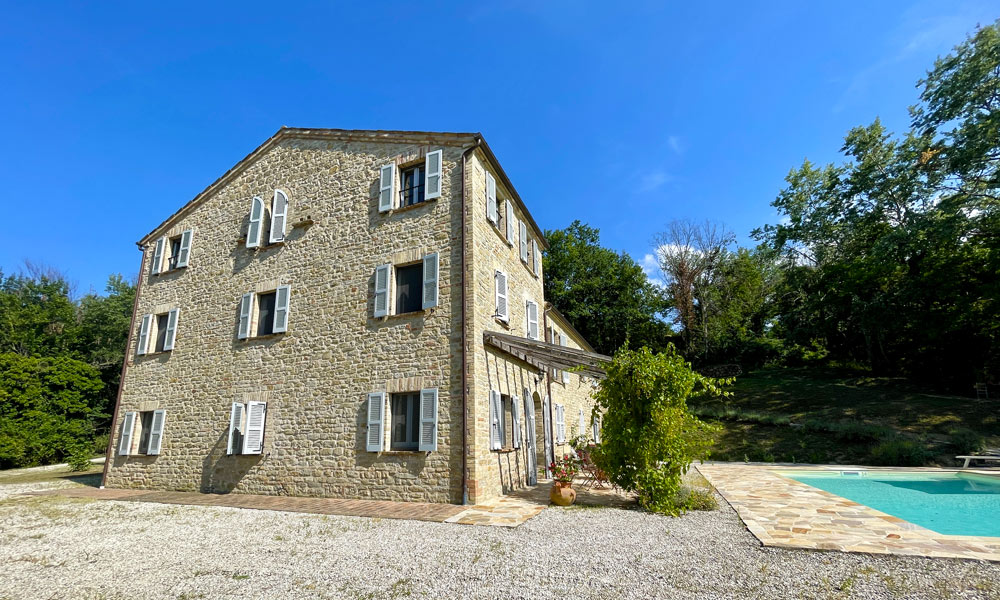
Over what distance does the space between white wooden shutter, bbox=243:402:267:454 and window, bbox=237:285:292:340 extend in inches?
70.4

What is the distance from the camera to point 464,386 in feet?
27.7

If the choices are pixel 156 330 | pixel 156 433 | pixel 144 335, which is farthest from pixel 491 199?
pixel 144 335

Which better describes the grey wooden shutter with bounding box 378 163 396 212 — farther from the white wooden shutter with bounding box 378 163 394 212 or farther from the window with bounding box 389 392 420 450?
the window with bounding box 389 392 420 450

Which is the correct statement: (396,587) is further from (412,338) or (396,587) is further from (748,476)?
(748,476)

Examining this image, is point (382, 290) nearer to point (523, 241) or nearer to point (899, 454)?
point (523, 241)

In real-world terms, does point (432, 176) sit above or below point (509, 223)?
above

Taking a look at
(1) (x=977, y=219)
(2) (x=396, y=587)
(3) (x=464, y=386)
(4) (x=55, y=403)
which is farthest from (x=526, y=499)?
(4) (x=55, y=403)

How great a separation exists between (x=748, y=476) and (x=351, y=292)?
1067 cm

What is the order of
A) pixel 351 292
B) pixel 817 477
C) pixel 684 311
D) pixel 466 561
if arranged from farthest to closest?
pixel 684 311, pixel 817 477, pixel 351 292, pixel 466 561

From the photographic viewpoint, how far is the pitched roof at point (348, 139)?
33.4ft

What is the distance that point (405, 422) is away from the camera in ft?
29.9

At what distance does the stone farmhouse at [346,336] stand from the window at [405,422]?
0.03 meters

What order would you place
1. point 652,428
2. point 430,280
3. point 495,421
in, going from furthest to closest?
point 430,280 → point 495,421 → point 652,428

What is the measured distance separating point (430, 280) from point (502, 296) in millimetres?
1909
